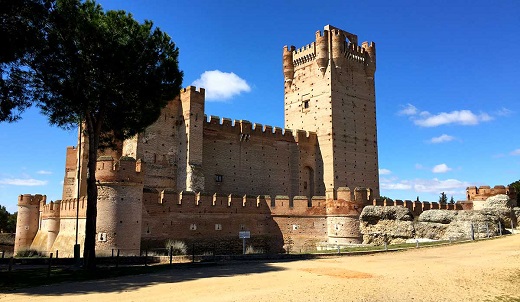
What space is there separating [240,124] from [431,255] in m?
18.2

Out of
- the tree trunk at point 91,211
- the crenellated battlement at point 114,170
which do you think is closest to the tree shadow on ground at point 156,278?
the tree trunk at point 91,211

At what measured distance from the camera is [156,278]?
43.3 feet

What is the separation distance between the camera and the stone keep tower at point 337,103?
36031mm

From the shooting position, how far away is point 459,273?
1329cm

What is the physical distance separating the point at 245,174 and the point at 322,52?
12.9 meters

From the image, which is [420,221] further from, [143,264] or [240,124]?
[143,264]

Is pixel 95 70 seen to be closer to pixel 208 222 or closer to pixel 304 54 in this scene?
pixel 208 222

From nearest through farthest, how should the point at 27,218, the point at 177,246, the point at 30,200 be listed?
the point at 177,246, the point at 27,218, the point at 30,200

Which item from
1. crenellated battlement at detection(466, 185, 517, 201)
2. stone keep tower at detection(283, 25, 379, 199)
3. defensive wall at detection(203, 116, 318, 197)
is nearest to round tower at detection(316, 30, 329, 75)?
stone keep tower at detection(283, 25, 379, 199)

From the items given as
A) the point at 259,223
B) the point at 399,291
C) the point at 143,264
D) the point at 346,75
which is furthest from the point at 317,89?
the point at 399,291

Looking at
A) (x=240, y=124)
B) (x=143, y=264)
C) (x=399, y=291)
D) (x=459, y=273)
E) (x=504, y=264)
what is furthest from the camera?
(x=240, y=124)

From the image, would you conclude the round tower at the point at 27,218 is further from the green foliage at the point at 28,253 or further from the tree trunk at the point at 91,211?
the tree trunk at the point at 91,211

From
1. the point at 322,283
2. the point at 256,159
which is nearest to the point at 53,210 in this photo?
the point at 256,159

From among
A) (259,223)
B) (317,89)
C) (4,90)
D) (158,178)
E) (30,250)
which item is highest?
(317,89)
